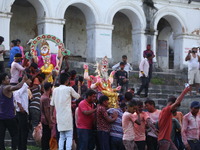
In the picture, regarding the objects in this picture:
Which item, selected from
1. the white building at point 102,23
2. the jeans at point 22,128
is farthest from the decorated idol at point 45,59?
the white building at point 102,23

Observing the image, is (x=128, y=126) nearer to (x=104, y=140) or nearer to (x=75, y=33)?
(x=104, y=140)

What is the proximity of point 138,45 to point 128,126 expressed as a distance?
11.9m

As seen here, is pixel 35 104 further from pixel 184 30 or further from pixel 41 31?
pixel 184 30

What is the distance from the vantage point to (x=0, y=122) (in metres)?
7.69

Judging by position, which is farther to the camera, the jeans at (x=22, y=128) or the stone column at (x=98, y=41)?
the stone column at (x=98, y=41)

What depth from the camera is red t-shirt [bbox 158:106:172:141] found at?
705cm

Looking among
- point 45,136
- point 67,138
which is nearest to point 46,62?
point 45,136

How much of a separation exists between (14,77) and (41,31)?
624cm

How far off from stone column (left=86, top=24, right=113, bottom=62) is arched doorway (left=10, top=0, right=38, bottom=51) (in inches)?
113

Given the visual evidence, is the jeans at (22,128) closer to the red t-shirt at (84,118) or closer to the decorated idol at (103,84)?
the red t-shirt at (84,118)

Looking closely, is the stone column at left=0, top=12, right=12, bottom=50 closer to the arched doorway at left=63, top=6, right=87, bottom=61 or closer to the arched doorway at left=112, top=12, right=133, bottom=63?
the arched doorway at left=63, top=6, right=87, bottom=61

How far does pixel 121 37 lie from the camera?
21.6 meters

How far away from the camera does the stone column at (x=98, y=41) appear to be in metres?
17.5

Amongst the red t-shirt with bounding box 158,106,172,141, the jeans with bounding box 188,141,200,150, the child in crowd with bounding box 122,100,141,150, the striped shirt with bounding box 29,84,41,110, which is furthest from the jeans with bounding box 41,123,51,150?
the jeans with bounding box 188,141,200,150
